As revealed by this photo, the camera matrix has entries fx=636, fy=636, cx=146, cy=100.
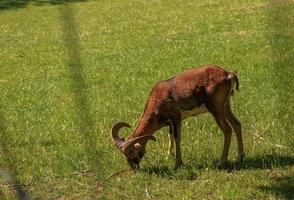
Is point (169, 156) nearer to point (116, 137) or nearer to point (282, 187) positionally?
point (116, 137)

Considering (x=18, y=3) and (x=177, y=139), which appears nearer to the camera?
(x=177, y=139)

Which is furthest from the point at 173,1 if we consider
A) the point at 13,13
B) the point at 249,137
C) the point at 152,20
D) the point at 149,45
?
the point at 249,137

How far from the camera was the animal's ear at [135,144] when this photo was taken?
6668 mm

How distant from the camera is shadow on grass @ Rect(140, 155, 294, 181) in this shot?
6.47 meters

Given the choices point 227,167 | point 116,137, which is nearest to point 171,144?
point 116,137

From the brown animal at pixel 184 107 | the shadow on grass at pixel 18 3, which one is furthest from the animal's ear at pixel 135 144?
the shadow on grass at pixel 18 3

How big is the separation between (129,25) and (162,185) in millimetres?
14477

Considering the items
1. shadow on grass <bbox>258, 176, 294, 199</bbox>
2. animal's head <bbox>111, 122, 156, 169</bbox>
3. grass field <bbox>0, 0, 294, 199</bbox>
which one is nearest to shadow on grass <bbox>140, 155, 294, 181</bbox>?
grass field <bbox>0, 0, 294, 199</bbox>

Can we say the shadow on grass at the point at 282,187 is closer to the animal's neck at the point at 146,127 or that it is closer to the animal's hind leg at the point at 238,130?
the animal's hind leg at the point at 238,130

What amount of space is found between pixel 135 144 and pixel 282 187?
64.3 inches

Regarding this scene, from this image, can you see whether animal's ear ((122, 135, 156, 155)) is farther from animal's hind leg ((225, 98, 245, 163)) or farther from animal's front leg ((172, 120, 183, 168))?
animal's hind leg ((225, 98, 245, 163))

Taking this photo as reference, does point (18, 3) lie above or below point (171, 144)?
above

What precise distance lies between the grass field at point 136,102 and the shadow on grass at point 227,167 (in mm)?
12

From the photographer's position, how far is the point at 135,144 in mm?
6703
